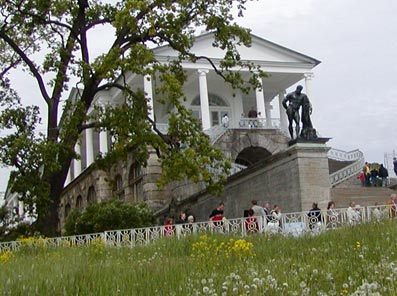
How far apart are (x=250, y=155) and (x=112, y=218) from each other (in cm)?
1530

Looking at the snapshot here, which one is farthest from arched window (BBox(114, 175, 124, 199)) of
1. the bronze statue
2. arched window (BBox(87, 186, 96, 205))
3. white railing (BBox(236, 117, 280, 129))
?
the bronze statue

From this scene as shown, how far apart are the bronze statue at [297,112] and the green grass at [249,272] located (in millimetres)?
10457

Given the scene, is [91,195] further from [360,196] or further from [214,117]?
[360,196]

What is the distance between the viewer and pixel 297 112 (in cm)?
2236

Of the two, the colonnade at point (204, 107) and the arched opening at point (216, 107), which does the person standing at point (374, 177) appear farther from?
the arched opening at point (216, 107)

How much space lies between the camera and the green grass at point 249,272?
683 cm

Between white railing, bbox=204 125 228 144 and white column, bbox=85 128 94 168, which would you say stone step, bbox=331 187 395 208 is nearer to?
white railing, bbox=204 125 228 144

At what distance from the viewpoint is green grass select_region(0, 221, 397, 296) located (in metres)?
6.83

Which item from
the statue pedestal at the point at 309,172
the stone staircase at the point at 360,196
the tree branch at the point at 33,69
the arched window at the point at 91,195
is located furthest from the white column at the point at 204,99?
the statue pedestal at the point at 309,172

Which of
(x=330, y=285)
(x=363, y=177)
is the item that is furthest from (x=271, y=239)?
(x=363, y=177)

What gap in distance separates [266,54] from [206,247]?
32.4 meters

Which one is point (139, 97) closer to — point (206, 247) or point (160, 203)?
point (160, 203)

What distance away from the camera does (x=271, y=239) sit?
39.3 feet

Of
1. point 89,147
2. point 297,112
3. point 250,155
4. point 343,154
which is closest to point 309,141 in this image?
point 297,112
